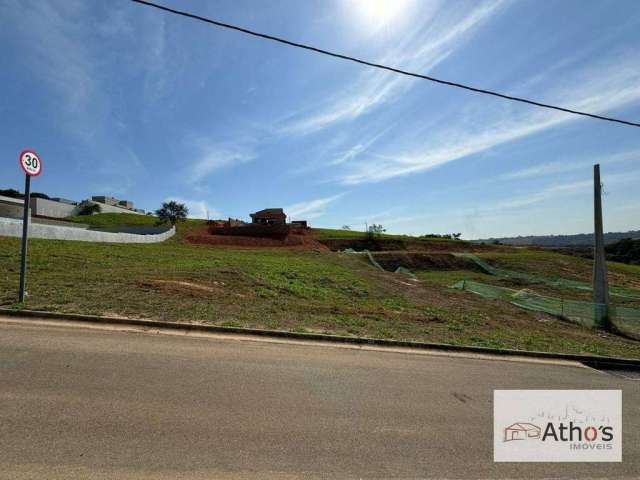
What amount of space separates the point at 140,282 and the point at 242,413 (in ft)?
24.8

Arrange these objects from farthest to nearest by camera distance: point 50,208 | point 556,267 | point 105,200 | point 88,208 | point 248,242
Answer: point 105,200 < point 88,208 < point 50,208 < point 248,242 < point 556,267

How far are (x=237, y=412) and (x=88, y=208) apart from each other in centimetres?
8509

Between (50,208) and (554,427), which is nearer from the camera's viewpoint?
(554,427)

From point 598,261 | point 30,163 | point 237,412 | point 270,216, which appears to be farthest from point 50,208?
point 598,261

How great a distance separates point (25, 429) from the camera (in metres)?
2.88

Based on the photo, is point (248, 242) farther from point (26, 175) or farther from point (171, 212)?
point (26, 175)

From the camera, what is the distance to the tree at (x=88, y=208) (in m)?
70.0

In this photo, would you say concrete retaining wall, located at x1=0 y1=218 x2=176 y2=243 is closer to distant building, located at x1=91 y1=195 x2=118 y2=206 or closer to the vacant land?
the vacant land

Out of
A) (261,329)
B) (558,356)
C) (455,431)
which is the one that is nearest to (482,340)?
(558,356)

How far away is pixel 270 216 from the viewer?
65.8 meters

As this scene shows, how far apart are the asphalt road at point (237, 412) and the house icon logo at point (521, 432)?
20cm

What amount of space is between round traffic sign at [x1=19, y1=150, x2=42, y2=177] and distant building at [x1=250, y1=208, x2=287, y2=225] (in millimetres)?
54761

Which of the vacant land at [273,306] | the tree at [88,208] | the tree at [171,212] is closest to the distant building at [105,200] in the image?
the tree at [88,208]

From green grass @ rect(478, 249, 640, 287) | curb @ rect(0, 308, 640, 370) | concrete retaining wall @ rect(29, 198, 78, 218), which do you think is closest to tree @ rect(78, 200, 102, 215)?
concrete retaining wall @ rect(29, 198, 78, 218)
